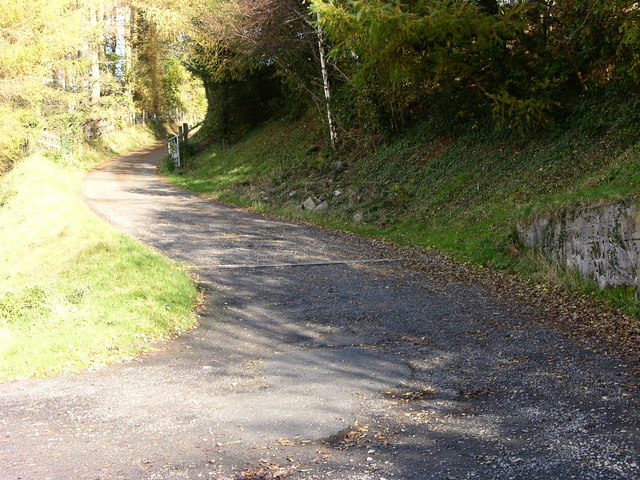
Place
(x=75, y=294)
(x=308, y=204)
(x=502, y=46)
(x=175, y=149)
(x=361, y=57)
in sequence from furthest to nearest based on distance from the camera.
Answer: (x=175, y=149)
(x=308, y=204)
(x=361, y=57)
(x=502, y=46)
(x=75, y=294)

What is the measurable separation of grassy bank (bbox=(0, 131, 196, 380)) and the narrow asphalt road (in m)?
0.52

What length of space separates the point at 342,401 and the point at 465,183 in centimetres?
1111

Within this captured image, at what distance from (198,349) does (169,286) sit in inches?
96.1

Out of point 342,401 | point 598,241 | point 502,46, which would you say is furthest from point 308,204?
point 342,401

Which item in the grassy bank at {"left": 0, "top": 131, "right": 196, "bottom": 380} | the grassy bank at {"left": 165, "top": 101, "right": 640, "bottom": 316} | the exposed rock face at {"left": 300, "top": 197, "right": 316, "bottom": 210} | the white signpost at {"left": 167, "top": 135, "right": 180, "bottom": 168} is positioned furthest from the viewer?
the white signpost at {"left": 167, "top": 135, "right": 180, "bottom": 168}

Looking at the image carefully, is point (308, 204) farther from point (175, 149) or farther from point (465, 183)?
point (175, 149)

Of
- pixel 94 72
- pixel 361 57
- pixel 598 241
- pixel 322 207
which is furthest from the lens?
A: pixel 94 72

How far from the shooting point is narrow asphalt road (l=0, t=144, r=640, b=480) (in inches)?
185

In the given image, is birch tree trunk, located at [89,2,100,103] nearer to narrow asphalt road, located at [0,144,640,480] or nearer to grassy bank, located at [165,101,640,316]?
grassy bank, located at [165,101,640,316]

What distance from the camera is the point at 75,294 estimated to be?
967 centimetres

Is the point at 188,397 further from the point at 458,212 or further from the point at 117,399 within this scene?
the point at 458,212

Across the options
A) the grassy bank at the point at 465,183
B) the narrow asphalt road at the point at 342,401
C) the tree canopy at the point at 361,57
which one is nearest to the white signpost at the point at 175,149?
the tree canopy at the point at 361,57

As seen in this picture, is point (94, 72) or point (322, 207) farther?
point (94, 72)

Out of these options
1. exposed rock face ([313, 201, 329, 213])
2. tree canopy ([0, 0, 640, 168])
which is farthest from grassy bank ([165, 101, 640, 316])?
tree canopy ([0, 0, 640, 168])
